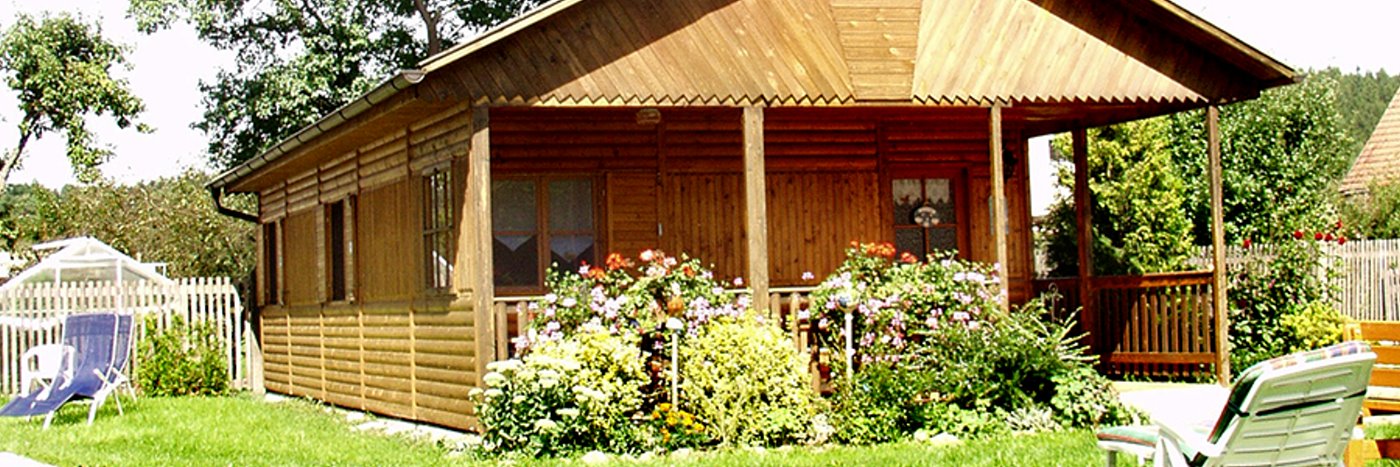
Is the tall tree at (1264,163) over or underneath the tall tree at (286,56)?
underneath

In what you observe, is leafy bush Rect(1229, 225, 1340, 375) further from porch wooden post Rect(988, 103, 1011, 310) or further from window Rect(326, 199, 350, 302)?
window Rect(326, 199, 350, 302)

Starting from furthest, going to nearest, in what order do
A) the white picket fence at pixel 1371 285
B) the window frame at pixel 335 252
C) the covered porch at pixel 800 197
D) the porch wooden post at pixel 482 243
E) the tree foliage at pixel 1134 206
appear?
the tree foliage at pixel 1134 206, the white picket fence at pixel 1371 285, the window frame at pixel 335 252, the covered porch at pixel 800 197, the porch wooden post at pixel 482 243

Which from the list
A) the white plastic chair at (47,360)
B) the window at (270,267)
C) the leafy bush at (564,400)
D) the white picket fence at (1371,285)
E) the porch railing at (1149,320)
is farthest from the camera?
the white picket fence at (1371,285)

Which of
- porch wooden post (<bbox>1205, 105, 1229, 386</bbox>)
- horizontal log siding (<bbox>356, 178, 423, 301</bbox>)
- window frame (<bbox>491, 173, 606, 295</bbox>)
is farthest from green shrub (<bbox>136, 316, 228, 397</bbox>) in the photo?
porch wooden post (<bbox>1205, 105, 1229, 386</bbox>)

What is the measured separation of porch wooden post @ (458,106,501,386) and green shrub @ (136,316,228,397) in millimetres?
8739

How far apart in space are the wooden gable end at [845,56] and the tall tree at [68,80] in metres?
21.1

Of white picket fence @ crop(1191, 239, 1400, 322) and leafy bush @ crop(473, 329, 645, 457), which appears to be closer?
leafy bush @ crop(473, 329, 645, 457)

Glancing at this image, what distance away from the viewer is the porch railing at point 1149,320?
1639 centimetres

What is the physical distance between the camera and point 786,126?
1697 centimetres

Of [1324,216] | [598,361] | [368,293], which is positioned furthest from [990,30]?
[1324,216]

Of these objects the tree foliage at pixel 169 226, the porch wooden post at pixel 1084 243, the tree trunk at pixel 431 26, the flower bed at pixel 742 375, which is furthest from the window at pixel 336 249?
the tree foliage at pixel 169 226

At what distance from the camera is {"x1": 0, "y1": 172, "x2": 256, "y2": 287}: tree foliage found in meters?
31.6

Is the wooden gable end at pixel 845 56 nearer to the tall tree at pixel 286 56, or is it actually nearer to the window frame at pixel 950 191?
the window frame at pixel 950 191

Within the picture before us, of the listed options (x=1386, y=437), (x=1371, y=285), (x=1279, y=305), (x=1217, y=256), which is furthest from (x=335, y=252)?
(x=1371, y=285)
